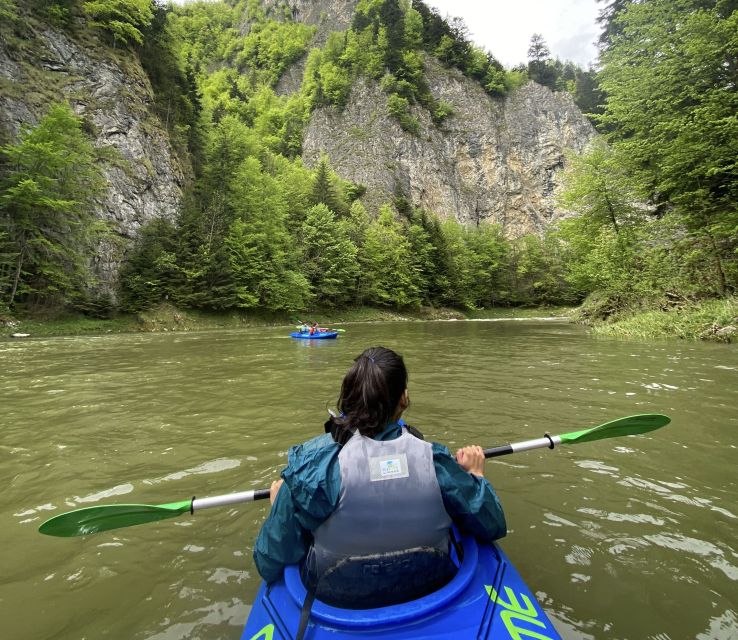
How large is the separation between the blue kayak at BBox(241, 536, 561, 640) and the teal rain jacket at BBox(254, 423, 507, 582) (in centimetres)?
14

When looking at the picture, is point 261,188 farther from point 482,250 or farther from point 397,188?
point 482,250

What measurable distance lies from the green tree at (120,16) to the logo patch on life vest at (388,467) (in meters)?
37.7

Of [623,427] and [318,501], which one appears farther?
[623,427]

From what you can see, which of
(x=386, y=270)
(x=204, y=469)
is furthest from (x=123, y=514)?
(x=386, y=270)

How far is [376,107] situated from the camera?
5794cm

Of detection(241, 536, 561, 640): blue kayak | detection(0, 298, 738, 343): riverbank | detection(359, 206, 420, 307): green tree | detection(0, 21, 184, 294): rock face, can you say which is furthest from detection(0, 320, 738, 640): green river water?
detection(359, 206, 420, 307): green tree

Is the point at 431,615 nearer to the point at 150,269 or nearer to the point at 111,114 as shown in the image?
the point at 150,269

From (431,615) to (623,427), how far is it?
2488mm

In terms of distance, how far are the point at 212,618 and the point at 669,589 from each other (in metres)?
2.53

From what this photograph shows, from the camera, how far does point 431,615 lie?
1660 millimetres

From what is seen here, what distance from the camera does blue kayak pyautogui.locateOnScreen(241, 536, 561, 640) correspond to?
1593 millimetres

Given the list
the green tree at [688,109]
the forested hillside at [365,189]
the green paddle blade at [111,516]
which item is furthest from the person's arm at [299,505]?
the forested hillside at [365,189]

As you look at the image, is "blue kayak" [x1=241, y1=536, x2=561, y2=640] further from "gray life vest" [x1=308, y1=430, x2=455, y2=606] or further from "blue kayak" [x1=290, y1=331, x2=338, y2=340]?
"blue kayak" [x1=290, y1=331, x2=338, y2=340]

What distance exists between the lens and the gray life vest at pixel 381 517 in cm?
167
